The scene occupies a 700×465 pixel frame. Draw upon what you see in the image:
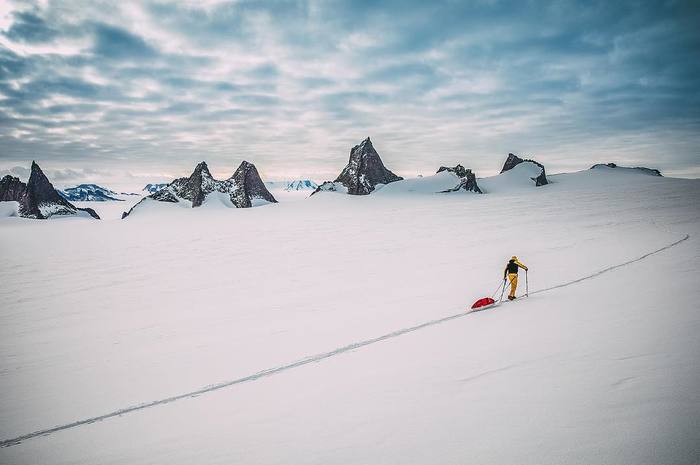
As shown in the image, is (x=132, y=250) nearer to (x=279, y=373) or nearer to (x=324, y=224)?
(x=324, y=224)

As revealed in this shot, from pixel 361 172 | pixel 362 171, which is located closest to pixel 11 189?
pixel 361 172

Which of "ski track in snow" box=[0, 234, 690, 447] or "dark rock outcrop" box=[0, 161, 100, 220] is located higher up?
"dark rock outcrop" box=[0, 161, 100, 220]

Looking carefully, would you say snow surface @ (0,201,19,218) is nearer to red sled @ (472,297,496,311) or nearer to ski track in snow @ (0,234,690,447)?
ski track in snow @ (0,234,690,447)

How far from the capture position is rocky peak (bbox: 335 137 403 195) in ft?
156

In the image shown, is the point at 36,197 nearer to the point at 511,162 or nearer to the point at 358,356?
the point at 358,356

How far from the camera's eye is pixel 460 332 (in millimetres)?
6836

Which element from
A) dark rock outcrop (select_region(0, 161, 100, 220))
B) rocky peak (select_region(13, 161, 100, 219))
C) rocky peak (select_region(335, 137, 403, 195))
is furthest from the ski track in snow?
rocky peak (select_region(13, 161, 100, 219))

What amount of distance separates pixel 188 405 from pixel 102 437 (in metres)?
1.07

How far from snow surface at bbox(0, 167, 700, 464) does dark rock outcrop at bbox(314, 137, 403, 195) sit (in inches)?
1238

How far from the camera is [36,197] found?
134ft

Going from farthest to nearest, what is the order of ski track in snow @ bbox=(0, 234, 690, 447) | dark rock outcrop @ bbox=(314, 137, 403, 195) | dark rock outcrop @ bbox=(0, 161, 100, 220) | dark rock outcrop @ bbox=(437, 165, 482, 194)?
dark rock outcrop @ bbox=(314, 137, 403, 195)
dark rock outcrop @ bbox=(437, 165, 482, 194)
dark rock outcrop @ bbox=(0, 161, 100, 220)
ski track in snow @ bbox=(0, 234, 690, 447)

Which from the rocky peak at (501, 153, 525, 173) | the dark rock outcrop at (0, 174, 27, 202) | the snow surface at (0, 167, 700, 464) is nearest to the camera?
the snow surface at (0, 167, 700, 464)

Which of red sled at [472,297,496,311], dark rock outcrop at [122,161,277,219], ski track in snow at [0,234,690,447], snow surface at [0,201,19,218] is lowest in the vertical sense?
ski track in snow at [0,234,690,447]

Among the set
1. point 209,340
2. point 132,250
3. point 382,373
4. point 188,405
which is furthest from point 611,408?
point 132,250
